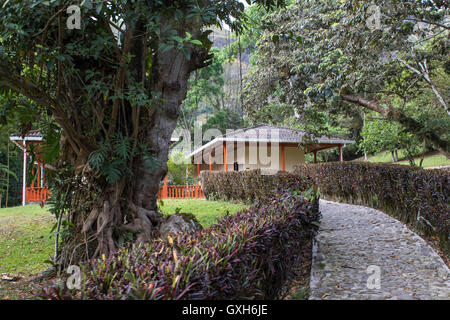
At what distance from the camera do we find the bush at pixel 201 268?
1.81 metres

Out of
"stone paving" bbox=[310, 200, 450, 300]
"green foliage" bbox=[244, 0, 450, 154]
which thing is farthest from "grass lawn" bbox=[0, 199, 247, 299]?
"green foliage" bbox=[244, 0, 450, 154]

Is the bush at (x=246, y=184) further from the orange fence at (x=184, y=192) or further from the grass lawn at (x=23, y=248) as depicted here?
the grass lawn at (x=23, y=248)

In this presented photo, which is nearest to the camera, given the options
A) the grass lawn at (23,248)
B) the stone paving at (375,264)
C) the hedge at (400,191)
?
the stone paving at (375,264)

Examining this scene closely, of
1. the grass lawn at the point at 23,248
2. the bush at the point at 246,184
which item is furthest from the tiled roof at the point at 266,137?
the grass lawn at the point at 23,248

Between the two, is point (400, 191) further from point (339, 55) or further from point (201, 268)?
point (201, 268)

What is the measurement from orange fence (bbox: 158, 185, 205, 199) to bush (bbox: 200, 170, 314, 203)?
1354 millimetres

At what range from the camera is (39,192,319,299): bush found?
1810mm

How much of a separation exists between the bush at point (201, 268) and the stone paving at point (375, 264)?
1289mm

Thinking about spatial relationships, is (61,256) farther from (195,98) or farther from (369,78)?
(195,98)

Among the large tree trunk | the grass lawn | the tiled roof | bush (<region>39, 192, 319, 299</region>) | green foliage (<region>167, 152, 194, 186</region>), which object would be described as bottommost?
the grass lawn

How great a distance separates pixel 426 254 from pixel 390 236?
40.1 inches

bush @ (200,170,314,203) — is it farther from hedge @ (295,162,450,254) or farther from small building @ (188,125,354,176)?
small building @ (188,125,354,176)

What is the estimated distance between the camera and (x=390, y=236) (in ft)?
20.7

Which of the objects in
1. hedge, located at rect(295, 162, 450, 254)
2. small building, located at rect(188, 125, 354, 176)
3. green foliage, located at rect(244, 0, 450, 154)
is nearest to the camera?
hedge, located at rect(295, 162, 450, 254)
